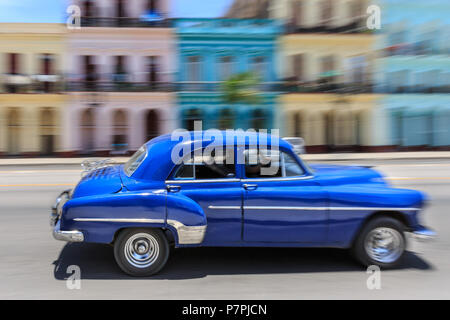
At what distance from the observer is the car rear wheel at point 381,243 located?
5.66m

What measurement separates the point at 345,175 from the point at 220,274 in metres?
1.88

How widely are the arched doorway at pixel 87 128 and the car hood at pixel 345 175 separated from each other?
26.1 meters

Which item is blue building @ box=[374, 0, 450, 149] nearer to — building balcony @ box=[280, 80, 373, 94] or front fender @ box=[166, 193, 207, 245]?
building balcony @ box=[280, 80, 373, 94]

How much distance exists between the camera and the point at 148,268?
5.39 m

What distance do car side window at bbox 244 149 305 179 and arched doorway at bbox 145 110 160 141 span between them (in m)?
26.2

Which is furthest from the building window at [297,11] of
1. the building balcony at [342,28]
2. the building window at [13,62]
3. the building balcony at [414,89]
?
the building window at [13,62]

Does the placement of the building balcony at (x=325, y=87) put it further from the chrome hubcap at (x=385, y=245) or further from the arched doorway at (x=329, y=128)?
the chrome hubcap at (x=385, y=245)

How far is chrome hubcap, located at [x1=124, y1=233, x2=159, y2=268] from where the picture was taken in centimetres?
539

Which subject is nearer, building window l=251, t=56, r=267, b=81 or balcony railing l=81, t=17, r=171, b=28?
balcony railing l=81, t=17, r=171, b=28

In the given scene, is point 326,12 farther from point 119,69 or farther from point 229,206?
point 229,206

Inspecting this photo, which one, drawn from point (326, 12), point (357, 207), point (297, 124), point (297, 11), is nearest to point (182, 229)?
point (357, 207)

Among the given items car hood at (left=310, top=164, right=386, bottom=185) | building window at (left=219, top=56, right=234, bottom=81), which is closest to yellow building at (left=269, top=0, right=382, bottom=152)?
building window at (left=219, top=56, right=234, bottom=81)
